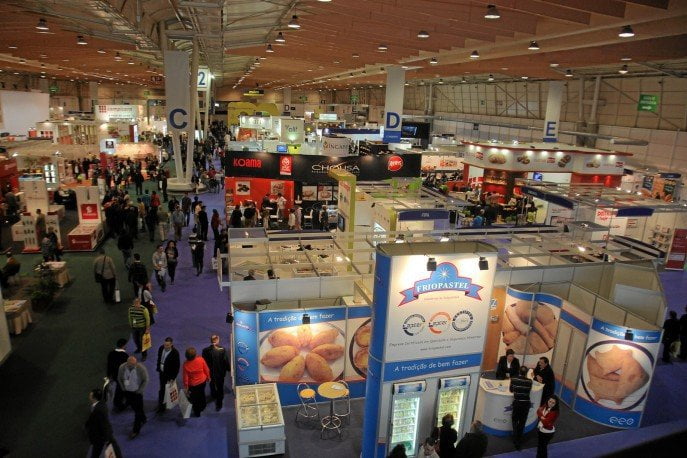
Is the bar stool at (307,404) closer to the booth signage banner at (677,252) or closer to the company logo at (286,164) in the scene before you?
the company logo at (286,164)

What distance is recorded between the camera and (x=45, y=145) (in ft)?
70.2

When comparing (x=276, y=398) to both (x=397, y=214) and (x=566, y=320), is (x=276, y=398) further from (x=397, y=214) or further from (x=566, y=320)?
(x=397, y=214)

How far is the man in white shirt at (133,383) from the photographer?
626 centimetres

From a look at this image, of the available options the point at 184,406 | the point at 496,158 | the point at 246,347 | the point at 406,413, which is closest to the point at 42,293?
the point at 184,406

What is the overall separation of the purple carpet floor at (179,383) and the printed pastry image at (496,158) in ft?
40.8

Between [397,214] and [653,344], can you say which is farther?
[397,214]

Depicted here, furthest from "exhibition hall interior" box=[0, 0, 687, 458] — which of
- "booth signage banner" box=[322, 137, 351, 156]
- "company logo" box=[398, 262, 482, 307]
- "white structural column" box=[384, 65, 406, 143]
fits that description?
"white structural column" box=[384, 65, 406, 143]

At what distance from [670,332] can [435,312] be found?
237 inches

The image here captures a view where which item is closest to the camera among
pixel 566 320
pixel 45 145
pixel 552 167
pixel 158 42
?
pixel 566 320

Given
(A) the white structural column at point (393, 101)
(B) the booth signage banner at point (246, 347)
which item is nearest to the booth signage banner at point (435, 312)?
(B) the booth signage banner at point (246, 347)

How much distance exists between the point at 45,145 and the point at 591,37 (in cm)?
2116

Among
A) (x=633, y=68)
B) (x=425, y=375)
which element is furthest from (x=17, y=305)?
(x=633, y=68)

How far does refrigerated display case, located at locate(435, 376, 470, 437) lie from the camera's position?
5.94 m

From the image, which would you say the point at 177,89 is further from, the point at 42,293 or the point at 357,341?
the point at 357,341
